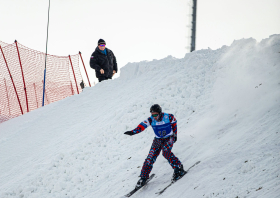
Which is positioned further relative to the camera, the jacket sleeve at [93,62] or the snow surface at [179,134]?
the jacket sleeve at [93,62]

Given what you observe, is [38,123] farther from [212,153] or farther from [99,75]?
[212,153]

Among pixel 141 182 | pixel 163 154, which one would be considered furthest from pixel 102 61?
pixel 141 182

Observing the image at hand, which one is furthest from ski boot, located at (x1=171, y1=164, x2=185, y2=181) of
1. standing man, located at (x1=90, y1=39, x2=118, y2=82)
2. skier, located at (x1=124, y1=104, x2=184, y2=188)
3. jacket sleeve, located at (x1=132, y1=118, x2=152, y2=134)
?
standing man, located at (x1=90, y1=39, x2=118, y2=82)

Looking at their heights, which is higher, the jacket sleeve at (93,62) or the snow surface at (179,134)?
the jacket sleeve at (93,62)

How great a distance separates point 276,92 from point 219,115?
4.68ft

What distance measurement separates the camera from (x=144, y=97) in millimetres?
9938

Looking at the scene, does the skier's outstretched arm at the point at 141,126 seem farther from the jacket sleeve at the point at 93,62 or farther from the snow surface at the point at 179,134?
the jacket sleeve at the point at 93,62

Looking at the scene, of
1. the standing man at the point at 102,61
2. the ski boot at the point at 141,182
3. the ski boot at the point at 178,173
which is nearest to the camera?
the ski boot at the point at 178,173

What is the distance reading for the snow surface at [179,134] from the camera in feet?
17.9

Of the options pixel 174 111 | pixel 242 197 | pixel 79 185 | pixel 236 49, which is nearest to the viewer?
pixel 242 197

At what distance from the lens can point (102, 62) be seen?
40.0 ft

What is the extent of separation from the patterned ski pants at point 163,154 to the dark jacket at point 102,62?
6688 mm

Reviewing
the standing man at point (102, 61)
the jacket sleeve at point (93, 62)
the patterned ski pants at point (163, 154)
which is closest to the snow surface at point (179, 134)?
the patterned ski pants at point (163, 154)

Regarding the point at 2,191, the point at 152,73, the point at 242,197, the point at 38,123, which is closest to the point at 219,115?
the point at 242,197
